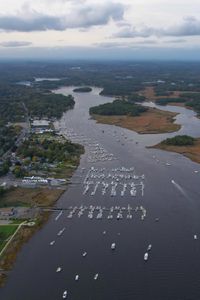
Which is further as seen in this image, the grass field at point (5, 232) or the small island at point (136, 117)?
the small island at point (136, 117)

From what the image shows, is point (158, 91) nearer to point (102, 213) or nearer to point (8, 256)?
point (102, 213)


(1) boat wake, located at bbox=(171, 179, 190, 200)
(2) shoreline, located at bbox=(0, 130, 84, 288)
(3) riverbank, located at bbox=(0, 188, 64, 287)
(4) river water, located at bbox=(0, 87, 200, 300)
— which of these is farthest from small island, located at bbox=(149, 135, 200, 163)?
(3) riverbank, located at bbox=(0, 188, 64, 287)

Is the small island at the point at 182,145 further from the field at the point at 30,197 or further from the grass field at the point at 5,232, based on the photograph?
the grass field at the point at 5,232

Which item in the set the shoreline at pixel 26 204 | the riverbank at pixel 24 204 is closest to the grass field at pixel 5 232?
the riverbank at pixel 24 204

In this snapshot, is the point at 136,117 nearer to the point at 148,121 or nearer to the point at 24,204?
the point at 148,121

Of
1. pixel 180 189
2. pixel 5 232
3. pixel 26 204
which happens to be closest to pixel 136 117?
pixel 180 189
